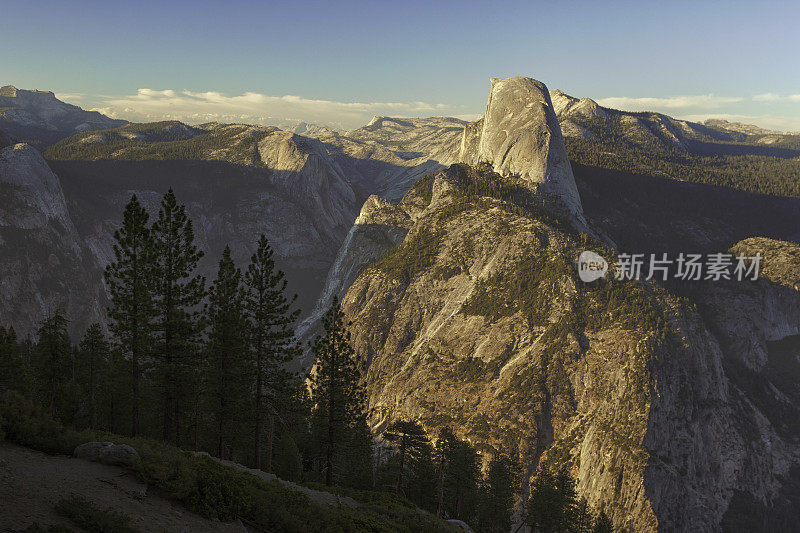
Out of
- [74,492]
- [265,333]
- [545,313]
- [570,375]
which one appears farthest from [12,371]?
[545,313]

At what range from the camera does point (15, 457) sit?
16.2 metres

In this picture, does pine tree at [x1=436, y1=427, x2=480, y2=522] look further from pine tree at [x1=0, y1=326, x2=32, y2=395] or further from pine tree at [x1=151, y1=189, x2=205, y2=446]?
pine tree at [x1=0, y1=326, x2=32, y2=395]

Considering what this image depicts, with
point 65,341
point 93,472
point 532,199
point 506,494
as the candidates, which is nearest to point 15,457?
point 93,472

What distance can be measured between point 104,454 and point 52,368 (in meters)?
40.7

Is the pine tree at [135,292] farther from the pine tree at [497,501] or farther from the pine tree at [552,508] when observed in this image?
the pine tree at [552,508]

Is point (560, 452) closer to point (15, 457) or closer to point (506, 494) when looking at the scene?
point (506, 494)

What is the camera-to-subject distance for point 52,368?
4809cm

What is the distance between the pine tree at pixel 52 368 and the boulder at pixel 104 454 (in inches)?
1548

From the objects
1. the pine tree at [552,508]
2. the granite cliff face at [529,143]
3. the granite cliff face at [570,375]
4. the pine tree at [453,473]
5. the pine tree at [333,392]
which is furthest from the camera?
the granite cliff face at [529,143]

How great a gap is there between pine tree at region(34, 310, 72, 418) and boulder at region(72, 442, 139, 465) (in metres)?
39.3

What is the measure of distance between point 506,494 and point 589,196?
14413cm

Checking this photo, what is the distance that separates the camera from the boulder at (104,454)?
1756 cm

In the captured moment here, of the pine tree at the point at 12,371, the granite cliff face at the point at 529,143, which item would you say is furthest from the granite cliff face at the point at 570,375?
the pine tree at the point at 12,371

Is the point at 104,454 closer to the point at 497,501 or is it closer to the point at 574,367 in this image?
the point at 497,501
